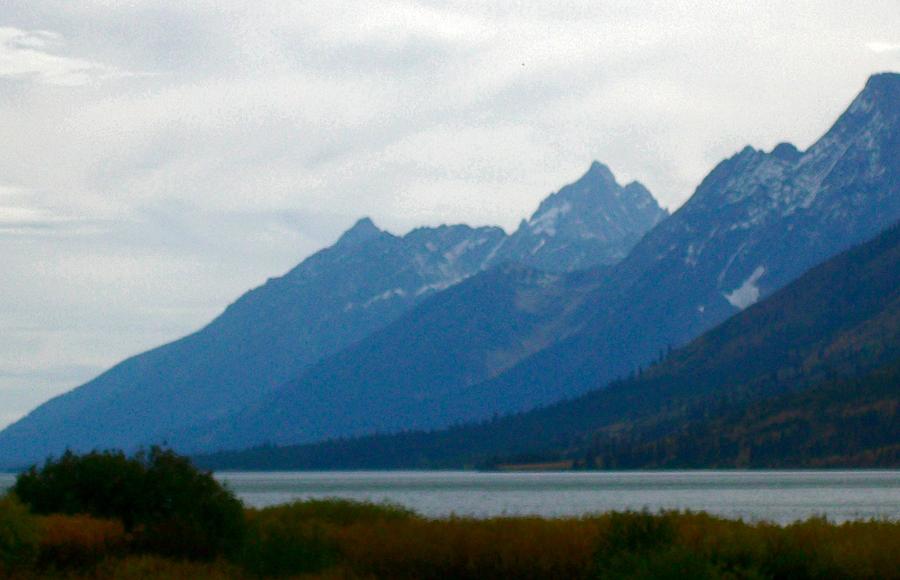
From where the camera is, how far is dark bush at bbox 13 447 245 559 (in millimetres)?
50969

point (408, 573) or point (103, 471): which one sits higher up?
point (103, 471)

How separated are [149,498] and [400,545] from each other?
44.7 feet

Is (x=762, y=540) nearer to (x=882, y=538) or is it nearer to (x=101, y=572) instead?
(x=882, y=538)

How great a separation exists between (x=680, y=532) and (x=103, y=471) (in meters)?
23.5

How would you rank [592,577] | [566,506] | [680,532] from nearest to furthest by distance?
[592,577], [680,532], [566,506]

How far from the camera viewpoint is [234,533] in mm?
51594

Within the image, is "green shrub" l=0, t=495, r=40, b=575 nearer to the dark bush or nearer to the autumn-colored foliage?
the autumn-colored foliage

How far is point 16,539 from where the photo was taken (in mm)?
45562

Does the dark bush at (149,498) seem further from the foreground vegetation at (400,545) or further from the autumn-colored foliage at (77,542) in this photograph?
the autumn-colored foliage at (77,542)

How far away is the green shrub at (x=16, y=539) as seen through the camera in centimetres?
4503

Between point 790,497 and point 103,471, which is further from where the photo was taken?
point 790,497

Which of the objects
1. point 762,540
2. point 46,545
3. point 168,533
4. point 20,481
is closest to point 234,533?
point 168,533

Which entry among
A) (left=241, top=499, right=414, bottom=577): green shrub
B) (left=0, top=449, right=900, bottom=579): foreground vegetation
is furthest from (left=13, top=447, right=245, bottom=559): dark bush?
(left=241, top=499, right=414, bottom=577): green shrub

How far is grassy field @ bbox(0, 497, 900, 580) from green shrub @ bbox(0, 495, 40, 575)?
4 cm
